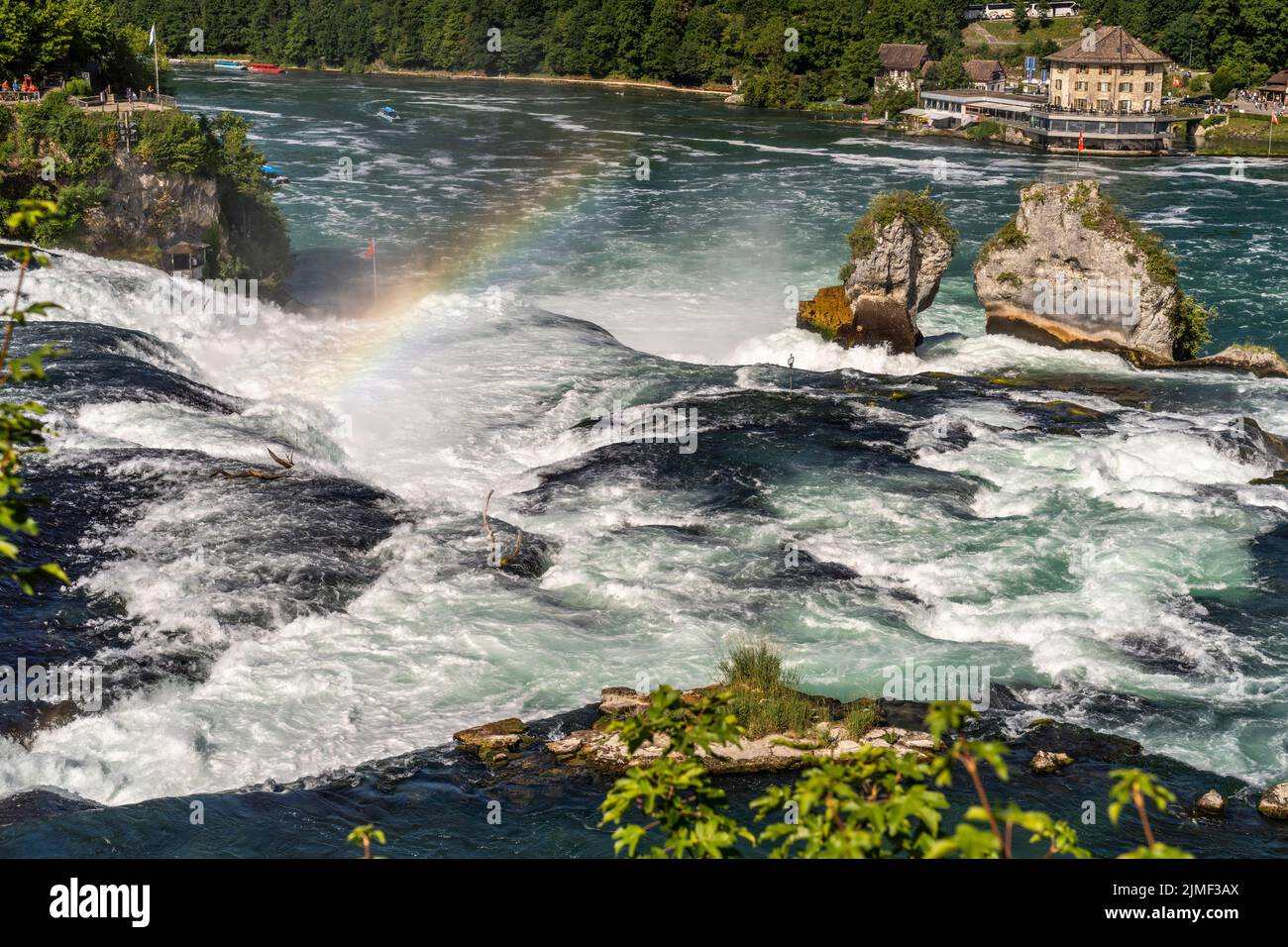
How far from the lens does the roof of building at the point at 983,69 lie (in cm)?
13512

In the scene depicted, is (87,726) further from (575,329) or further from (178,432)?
(575,329)

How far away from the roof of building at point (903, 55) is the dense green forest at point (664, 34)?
5.04 ft

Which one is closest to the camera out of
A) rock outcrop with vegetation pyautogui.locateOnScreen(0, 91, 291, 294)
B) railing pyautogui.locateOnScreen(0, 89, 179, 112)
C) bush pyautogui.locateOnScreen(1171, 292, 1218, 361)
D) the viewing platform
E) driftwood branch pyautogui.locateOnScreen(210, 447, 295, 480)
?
driftwood branch pyautogui.locateOnScreen(210, 447, 295, 480)

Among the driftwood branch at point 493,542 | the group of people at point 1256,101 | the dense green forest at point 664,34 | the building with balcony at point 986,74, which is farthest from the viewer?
the building with balcony at point 986,74

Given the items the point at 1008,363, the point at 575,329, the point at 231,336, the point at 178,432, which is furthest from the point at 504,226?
the point at 178,432

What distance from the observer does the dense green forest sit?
134 metres

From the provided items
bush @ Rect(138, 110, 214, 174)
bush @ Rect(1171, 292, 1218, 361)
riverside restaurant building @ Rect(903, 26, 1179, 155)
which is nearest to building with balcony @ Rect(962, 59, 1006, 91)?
riverside restaurant building @ Rect(903, 26, 1179, 155)

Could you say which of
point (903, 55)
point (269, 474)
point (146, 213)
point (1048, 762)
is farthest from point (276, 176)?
point (903, 55)

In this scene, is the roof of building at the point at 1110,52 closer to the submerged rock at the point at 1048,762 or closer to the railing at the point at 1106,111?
the railing at the point at 1106,111

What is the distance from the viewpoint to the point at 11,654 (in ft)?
82.5

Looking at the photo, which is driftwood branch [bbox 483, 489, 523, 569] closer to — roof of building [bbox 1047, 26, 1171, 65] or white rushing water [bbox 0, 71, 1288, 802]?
white rushing water [bbox 0, 71, 1288, 802]

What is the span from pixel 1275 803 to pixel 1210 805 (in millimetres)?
1056

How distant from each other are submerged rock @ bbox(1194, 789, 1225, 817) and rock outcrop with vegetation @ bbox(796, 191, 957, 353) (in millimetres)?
29959

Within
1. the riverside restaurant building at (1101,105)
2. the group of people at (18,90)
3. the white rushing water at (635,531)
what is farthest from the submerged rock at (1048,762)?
the riverside restaurant building at (1101,105)
